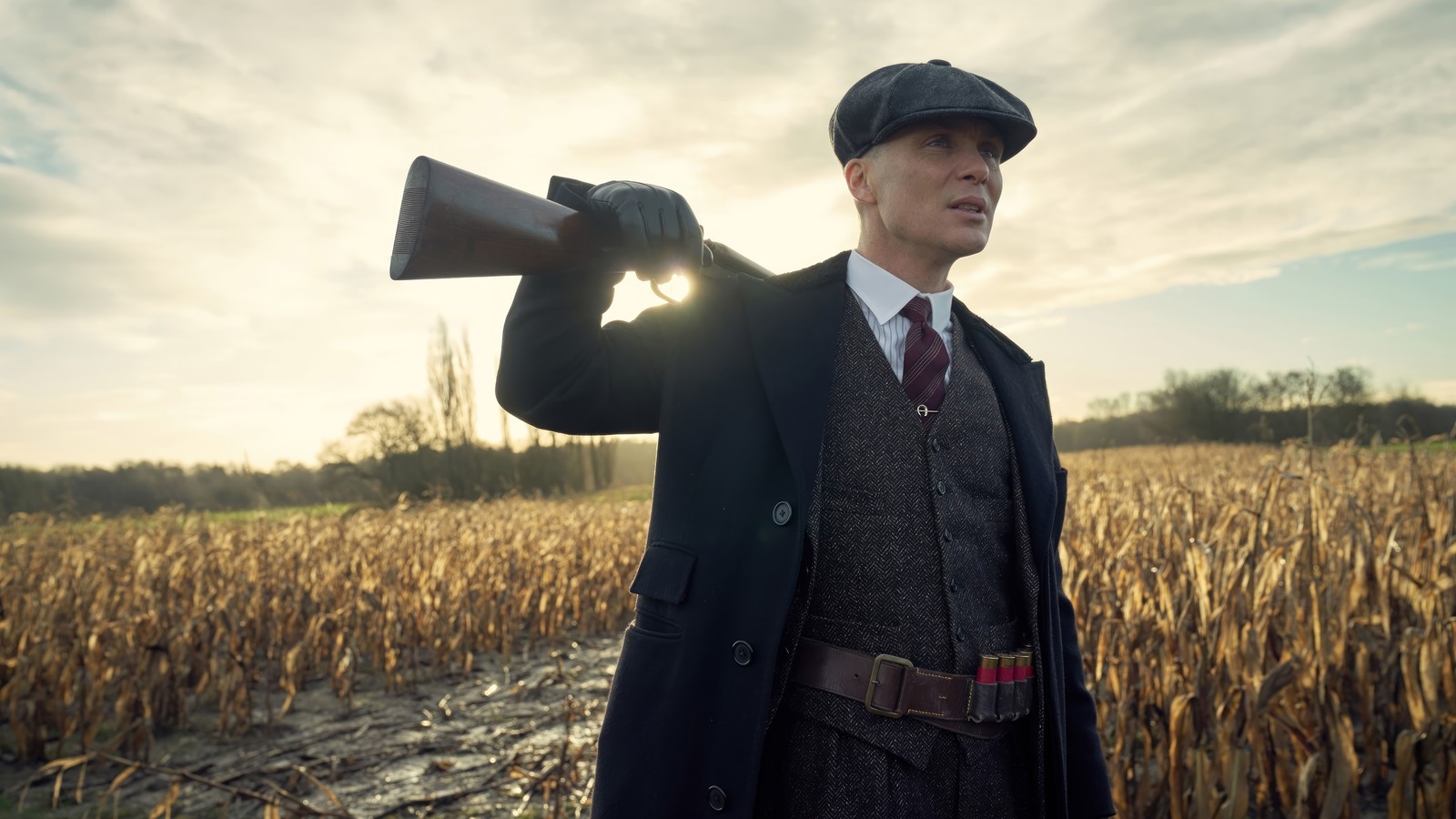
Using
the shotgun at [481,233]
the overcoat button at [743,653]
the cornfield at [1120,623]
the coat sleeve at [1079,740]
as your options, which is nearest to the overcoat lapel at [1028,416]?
the coat sleeve at [1079,740]

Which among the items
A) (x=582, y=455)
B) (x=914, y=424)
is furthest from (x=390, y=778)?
(x=582, y=455)

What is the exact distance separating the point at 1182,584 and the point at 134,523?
40.2 feet

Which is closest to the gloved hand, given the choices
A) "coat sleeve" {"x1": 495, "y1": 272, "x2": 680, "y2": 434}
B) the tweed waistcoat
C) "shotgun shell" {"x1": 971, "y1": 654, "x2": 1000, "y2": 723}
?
"coat sleeve" {"x1": 495, "y1": 272, "x2": 680, "y2": 434}

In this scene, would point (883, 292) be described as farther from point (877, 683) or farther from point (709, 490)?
point (877, 683)

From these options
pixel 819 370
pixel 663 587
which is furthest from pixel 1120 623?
pixel 663 587

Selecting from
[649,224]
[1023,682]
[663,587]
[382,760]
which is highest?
[649,224]

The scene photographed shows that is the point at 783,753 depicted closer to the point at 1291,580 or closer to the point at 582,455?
the point at 1291,580

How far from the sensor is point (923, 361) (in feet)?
6.47

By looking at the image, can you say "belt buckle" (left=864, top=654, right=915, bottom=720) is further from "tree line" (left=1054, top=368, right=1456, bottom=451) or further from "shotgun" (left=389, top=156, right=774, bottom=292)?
"tree line" (left=1054, top=368, right=1456, bottom=451)

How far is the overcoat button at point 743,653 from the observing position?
1619 mm

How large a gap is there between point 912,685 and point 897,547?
0.26 meters

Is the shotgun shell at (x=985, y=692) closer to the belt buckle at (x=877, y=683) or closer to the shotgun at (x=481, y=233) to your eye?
the belt buckle at (x=877, y=683)

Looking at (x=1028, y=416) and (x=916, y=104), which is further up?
(x=916, y=104)

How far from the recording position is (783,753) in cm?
172
